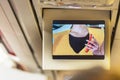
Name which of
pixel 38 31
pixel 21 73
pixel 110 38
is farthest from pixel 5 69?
pixel 110 38

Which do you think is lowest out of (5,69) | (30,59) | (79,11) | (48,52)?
(5,69)

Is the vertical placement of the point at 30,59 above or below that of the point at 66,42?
below

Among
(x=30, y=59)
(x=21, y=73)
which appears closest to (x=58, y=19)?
(x=30, y=59)

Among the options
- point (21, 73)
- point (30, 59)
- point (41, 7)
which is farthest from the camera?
point (21, 73)

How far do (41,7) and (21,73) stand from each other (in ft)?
2.04

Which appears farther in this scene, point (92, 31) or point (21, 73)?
point (21, 73)

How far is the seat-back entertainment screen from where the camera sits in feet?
2.30

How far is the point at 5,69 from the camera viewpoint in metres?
1.28

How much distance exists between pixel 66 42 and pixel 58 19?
0.06 m

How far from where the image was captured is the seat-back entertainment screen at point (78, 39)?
70cm

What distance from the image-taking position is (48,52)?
747 mm

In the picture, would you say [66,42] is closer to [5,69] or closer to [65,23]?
[65,23]

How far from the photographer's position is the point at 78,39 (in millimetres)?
717

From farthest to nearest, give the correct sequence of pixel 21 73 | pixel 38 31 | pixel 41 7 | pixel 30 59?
pixel 21 73, pixel 30 59, pixel 38 31, pixel 41 7
